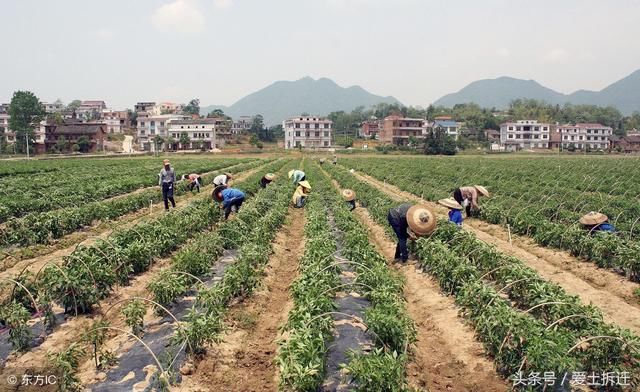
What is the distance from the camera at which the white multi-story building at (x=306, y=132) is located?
351 ft

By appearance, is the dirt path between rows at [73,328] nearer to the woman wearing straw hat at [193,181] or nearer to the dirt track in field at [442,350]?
the dirt track in field at [442,350]

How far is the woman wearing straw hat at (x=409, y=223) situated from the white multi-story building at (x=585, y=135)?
111 m

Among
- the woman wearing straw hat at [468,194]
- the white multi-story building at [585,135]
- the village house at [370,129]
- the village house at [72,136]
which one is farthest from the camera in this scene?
the village house at [370,129]

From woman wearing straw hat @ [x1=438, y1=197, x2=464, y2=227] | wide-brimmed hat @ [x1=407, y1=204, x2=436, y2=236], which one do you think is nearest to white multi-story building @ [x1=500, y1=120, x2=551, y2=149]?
woman wearing straw hat @ [x1=438, y1=197, x2=464, y2=227]

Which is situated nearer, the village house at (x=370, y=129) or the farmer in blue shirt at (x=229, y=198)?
the farmer in blue shirt at (x=229, y=198)

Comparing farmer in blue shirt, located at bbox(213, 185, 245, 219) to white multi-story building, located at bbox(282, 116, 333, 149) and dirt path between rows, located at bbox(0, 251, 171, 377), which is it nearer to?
dirt path between rows, located at bbox(0, 251, 171, 377)

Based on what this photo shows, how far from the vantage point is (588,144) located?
10794 centimetres

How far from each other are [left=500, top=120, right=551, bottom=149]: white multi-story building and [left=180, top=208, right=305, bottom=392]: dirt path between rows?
106m

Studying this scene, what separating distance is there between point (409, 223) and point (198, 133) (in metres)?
90.0

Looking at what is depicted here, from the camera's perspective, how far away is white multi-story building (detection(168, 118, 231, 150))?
93625 mm

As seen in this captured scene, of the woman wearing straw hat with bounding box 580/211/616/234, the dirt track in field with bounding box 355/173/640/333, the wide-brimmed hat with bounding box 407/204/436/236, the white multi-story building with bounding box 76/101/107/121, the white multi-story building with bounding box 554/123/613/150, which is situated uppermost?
the white multi-story building with bounding box 76/101/107/121

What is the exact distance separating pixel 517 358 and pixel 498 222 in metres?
10.7

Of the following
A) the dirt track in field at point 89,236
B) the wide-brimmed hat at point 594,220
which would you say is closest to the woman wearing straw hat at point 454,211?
the wide-brimmed hat at point 594,220

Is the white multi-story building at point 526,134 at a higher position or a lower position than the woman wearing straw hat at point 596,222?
higher
